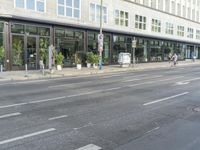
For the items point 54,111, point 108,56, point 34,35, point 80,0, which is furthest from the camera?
point 108,56

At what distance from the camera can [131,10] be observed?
37938 millimetres

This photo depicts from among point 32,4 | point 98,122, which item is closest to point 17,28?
point 32,4

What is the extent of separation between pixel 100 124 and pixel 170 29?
148ft

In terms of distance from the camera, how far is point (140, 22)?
4022 centimetres

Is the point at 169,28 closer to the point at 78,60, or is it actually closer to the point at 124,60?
the point at 124,60

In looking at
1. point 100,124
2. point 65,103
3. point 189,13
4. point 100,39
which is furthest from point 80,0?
point 189,13

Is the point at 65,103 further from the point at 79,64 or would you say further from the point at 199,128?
the point at 79,64

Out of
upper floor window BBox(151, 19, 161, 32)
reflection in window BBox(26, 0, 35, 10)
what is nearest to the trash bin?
reflection in window BBox(26, 0, 35, 10)

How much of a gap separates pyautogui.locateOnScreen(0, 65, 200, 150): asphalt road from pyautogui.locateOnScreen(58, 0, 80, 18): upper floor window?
57.1ft

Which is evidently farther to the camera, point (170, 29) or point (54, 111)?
point (170, 29)

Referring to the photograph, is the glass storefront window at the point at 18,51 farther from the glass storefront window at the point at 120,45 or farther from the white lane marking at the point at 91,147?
the white lane marking at the point at 91,147

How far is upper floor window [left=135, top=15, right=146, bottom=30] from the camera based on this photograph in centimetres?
3934

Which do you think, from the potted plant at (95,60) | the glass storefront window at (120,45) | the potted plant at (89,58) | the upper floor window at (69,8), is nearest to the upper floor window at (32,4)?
the upper floor window at (69,8)

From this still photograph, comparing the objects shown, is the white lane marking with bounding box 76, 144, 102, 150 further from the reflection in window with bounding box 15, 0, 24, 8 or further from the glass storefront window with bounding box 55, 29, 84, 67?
the glass storefront window with bounding box 55, 29, 84, 67
